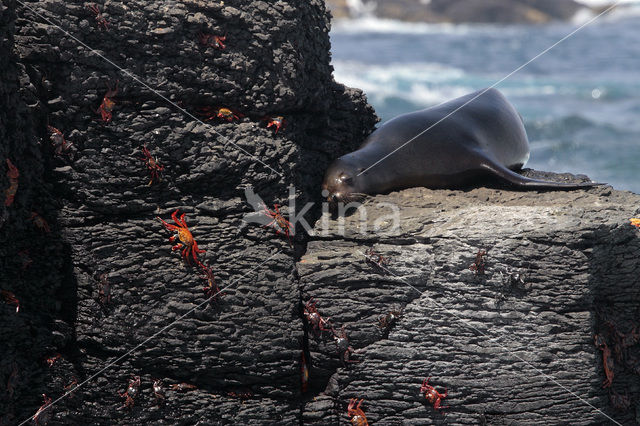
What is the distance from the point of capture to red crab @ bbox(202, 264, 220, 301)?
14.6 ft

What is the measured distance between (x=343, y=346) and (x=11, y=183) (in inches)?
83.8

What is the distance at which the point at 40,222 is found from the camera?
14.2ft

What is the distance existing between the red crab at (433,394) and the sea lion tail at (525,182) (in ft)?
5.12

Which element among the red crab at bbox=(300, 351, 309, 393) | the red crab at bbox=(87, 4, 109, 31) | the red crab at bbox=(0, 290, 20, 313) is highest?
the red crab at bbox=(87, 4, 109, 31)

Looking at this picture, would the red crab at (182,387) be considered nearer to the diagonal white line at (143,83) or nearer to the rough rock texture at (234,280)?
the rough rock texture at (234,280)

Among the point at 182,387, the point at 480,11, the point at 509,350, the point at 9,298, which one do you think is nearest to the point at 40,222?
the point at 9,298

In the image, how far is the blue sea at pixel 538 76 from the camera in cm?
1353

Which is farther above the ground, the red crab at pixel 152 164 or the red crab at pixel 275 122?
the red crab at pixel 275 122

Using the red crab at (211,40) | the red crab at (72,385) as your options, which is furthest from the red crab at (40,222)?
the red crab at (211,40)

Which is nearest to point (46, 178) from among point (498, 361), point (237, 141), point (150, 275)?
point (150, 275)

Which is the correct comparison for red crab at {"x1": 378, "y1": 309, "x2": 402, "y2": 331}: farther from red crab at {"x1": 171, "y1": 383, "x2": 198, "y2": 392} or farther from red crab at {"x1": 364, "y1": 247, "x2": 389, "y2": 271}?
red crab at {"x1": 171, "y1": 383, "x2": 198, "y2": 392}

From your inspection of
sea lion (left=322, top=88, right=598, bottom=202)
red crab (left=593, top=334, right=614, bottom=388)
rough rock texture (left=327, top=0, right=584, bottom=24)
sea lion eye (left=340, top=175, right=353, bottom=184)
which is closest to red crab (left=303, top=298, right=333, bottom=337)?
sea lion (left=322, top=88, right=598, bottom=202)

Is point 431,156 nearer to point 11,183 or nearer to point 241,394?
point 241,394

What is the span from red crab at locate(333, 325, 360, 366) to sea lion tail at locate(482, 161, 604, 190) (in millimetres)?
1662
